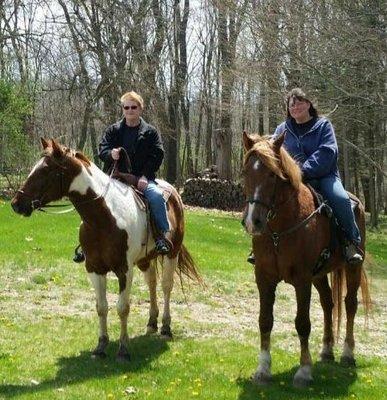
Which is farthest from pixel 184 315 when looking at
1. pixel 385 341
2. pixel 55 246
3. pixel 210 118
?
pixel 210 118

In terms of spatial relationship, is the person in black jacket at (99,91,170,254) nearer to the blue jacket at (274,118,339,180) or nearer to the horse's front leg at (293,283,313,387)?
the blue jacket at (274,118,339,180)

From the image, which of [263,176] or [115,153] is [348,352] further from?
[115,153]

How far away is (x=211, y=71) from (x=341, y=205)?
1309 inches

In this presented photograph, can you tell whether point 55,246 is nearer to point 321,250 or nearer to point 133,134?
point 133,134

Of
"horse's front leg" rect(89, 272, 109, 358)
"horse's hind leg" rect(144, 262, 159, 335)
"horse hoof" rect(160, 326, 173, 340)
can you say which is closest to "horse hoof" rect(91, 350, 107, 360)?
"horse's front leg" rect(89, 272, 109, 358)

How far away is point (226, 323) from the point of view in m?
8.14

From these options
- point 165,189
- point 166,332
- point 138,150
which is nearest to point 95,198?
point 138,150

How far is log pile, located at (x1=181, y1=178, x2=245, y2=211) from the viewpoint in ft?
89.2

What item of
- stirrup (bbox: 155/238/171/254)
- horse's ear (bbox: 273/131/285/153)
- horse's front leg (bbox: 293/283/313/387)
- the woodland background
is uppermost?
the woodland background

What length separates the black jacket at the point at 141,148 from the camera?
694cm

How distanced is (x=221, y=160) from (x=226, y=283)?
63.3 feet

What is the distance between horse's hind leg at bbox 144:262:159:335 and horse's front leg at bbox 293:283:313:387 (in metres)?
2.39

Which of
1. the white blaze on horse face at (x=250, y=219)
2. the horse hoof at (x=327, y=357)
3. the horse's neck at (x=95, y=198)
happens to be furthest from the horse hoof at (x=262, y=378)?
the horse's neck at (x=95, y=198)

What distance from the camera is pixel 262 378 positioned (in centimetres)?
565
